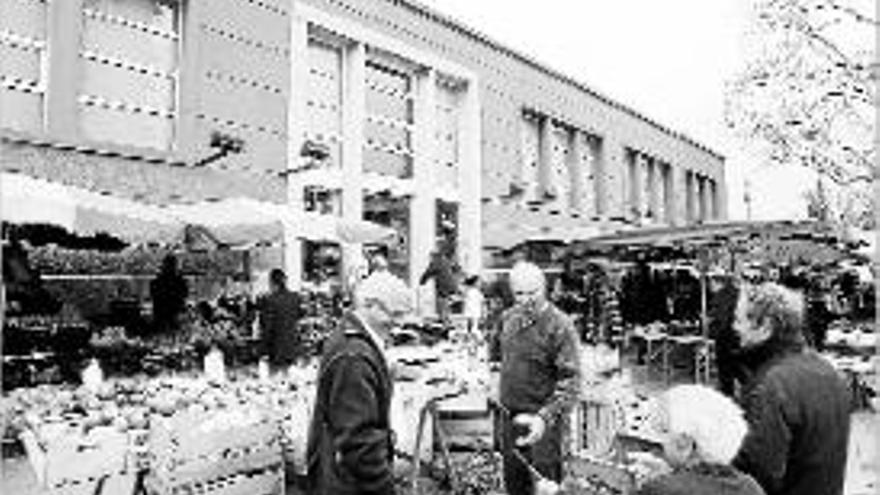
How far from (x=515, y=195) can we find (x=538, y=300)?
17436 mm

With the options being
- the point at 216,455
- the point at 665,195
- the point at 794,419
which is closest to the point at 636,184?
the point at 665,195

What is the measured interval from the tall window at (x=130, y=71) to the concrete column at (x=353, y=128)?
12.7ft

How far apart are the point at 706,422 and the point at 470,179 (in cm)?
1834

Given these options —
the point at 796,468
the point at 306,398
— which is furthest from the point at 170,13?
the point at 796,468

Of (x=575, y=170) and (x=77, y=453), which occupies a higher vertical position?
(x=575, y=170)

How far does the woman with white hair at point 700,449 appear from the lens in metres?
3.54

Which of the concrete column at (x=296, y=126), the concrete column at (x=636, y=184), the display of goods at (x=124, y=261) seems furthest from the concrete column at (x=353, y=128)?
the concrete column at (x=636, y=184)

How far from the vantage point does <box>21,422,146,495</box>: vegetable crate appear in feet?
19.1

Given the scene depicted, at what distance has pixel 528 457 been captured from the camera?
6.19m

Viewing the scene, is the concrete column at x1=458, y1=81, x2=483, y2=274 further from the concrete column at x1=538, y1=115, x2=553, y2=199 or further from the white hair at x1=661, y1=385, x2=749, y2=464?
the white hair at x1=661, y1=385, x2=749, y2=464

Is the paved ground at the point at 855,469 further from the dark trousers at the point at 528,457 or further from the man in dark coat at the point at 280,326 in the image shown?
the man in dark coat at the point at 280,326

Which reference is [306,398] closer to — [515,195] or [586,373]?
[586,373]

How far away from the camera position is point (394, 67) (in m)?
19.7

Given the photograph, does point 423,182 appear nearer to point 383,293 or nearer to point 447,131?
point 447,131
